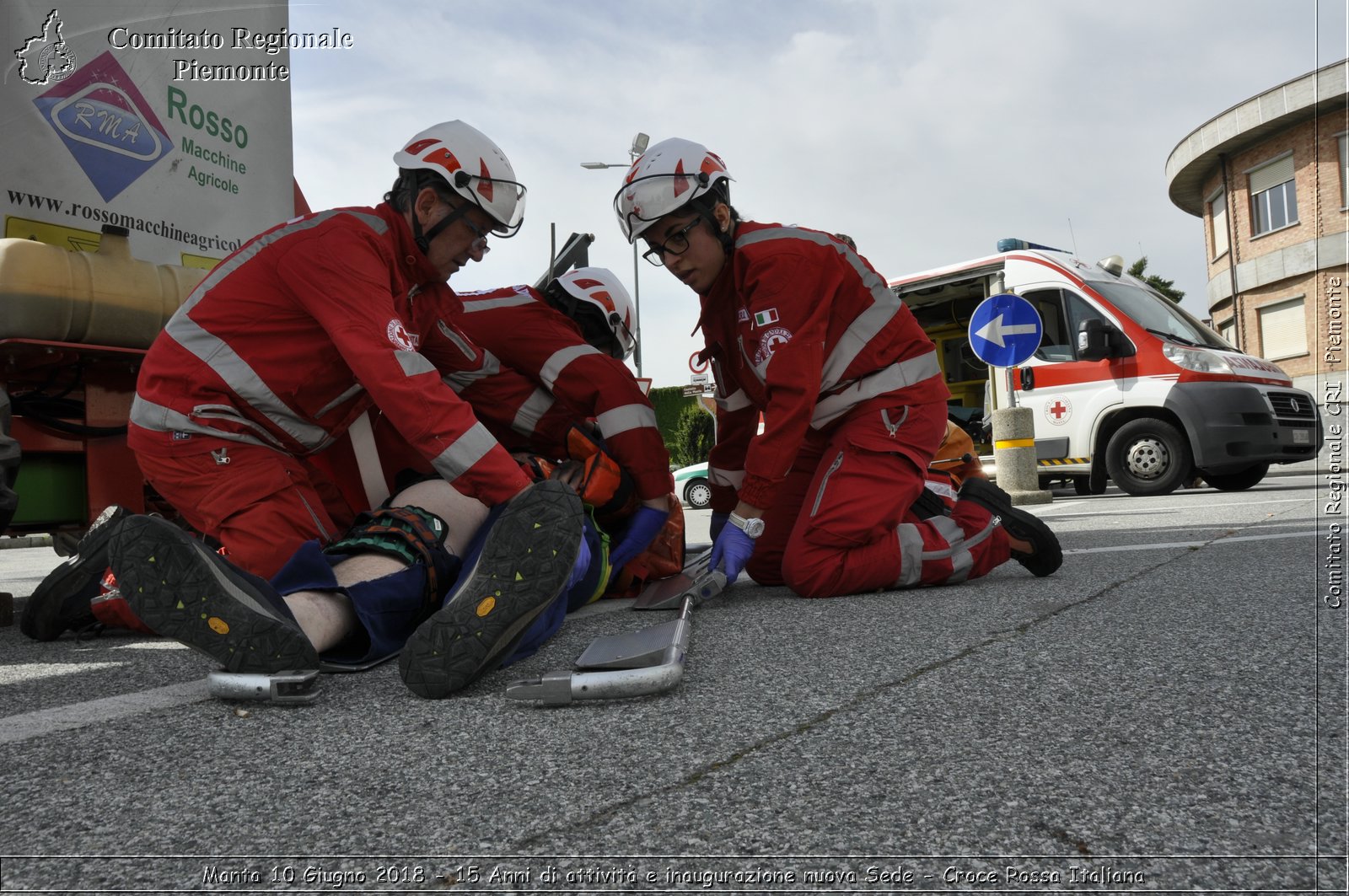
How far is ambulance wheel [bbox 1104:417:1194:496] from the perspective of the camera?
802 centimetres

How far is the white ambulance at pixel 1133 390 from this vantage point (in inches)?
305

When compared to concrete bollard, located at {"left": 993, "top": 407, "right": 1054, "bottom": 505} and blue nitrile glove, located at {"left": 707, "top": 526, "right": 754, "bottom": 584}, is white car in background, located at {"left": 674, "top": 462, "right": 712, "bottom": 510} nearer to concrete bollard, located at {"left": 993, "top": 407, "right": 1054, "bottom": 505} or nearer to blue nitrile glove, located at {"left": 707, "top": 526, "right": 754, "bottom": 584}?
concrete bollard, located at {"left": 993, "top": 407, "right": 1054, "bottom": 505}

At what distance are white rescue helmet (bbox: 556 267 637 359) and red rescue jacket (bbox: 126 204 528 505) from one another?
0.91 metres

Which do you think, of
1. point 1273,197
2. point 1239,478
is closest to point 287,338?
point 1239,478

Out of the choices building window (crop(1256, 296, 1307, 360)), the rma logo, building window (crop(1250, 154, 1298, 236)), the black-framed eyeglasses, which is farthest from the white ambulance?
building window (crop(1250, 154, 1298, 236))

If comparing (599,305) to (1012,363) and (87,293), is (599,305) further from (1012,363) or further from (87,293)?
(1012,363)

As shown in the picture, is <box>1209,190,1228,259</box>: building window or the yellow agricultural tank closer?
the yellow agricultural tank

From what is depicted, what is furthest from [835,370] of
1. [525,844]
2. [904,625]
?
[525,844]


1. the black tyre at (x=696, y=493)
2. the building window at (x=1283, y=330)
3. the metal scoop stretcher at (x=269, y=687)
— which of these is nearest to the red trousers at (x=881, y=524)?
the metal scoop stretcher at (x=269, y=687)

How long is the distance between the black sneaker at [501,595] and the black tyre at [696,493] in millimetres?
11137

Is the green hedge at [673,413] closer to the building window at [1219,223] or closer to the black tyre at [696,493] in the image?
the black tyre at [696,493]

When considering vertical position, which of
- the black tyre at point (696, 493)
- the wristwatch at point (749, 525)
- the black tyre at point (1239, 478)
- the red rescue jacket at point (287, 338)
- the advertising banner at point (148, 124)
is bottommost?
the black tyre at point (696, 493)

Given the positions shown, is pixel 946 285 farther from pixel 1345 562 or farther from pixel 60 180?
pixel 60 180

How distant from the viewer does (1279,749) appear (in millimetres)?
1179
